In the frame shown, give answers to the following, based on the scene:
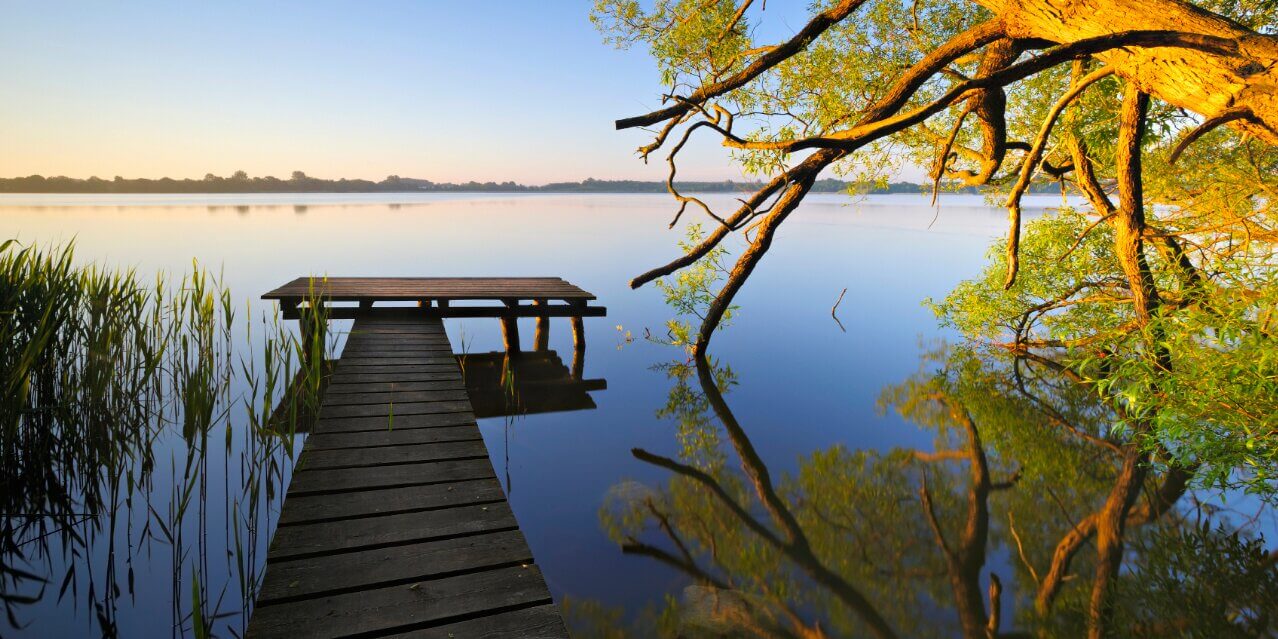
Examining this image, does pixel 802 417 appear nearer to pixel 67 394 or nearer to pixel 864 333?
pixel 864 333

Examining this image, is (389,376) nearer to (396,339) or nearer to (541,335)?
(396,339)

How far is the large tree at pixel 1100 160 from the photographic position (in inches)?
139

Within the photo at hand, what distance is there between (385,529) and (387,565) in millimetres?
311

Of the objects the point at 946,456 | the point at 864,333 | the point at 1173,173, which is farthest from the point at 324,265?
the point at 1173,173

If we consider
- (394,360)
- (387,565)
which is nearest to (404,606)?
(387,565)

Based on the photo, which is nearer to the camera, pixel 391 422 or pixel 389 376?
pixel 391 422

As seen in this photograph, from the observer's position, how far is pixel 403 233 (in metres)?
27.4

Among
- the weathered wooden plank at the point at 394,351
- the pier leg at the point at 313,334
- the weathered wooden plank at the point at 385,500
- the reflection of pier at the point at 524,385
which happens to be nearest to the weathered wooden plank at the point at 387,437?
the pier leg at the point at 313,334

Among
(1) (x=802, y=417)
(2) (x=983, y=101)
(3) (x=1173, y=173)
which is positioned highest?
(2) (x=983, y=101)

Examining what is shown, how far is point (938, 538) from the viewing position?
157 inches

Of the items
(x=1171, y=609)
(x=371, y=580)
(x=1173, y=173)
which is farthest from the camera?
(x=1173, y=173)

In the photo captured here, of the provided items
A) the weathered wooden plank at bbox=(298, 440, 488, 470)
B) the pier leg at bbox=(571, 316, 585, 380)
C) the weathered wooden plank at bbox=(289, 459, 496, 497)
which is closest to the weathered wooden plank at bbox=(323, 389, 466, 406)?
the weathered wooden plank at bbox=(298, 440, 488, 470)

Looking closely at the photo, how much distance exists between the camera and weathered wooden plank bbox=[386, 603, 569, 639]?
2.13 meters

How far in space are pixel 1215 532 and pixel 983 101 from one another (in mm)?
3428
